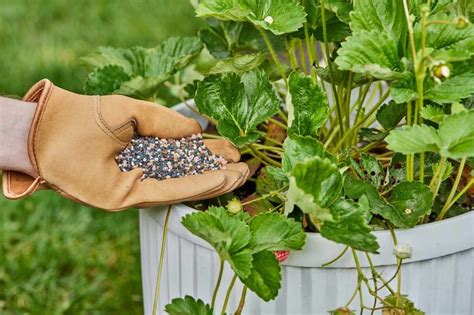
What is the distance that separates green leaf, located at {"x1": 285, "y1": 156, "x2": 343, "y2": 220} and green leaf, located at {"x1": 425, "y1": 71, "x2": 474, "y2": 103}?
133mm

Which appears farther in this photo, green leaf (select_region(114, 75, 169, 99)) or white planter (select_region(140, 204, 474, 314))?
green leaf (select_region(114, 75, 169, 99))

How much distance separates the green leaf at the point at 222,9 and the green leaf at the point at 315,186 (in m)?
0.21

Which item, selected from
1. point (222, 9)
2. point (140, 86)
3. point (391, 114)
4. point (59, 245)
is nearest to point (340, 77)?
point (391, 114)

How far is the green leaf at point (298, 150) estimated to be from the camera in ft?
3.16

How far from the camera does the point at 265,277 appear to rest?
94 centimetres

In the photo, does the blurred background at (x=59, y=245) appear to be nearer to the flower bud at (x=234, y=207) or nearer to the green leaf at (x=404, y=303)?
the flower bud at (x=234, y=207)

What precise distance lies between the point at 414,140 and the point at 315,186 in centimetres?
10

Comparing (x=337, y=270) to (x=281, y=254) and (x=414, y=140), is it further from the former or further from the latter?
(x=414, y=140)

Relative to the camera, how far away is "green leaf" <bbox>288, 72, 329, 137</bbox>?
1.02 meters

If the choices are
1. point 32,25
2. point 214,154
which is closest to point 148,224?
point 214,154

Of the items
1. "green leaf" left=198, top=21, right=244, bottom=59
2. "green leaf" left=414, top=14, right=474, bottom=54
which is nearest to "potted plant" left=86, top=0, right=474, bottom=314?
"green leaf" left=414, top=14, right=474, bottom=54

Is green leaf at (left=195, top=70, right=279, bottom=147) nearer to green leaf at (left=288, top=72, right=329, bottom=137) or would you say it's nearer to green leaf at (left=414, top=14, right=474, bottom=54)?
green leaf at (left=288, top=72, right=329, bottom=137)

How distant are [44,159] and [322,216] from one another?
325 mm

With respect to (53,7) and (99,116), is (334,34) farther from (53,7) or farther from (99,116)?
(53,7)
